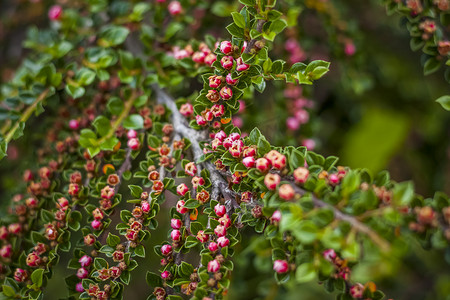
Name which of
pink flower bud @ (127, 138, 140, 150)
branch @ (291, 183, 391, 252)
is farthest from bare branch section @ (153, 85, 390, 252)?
pink flower bud @ (127, 138, 140, 150)

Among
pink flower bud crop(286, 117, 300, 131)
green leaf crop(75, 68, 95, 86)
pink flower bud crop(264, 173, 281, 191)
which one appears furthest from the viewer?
pink flower bud crop(286, 117, 300, 131)

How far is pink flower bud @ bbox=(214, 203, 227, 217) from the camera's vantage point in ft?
2.55

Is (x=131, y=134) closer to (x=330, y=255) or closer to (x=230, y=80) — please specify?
(x=230, y=80)

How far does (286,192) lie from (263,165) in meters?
0.08

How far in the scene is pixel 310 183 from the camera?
0.68m

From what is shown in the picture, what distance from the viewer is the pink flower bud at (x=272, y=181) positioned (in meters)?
0.69

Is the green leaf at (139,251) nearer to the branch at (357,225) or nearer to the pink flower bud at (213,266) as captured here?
the pink flower bud at (213,266)

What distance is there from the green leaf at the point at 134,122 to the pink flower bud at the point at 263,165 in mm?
386

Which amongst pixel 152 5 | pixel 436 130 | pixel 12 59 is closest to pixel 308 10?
pixel 152 5

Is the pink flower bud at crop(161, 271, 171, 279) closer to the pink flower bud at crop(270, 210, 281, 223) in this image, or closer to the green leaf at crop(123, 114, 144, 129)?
the pink flower bud at crop(270, 210, 281, 223)

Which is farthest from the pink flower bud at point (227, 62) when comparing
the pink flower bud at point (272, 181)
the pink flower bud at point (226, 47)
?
the pink flower bud at point (272, 181)

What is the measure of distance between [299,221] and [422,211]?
20cm

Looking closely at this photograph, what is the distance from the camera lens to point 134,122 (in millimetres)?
987

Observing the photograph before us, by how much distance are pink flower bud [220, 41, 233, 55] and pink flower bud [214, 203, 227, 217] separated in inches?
12.7
